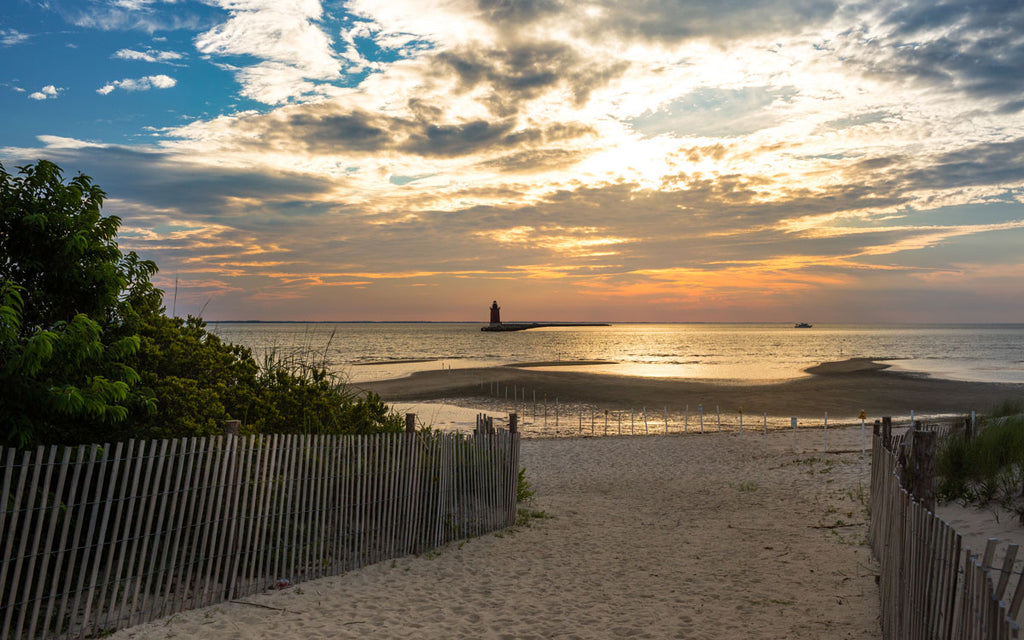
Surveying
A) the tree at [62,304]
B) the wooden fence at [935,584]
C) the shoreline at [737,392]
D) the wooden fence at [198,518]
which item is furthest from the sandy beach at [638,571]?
the shoreline at [737,392]

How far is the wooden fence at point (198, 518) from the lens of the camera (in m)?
6.30

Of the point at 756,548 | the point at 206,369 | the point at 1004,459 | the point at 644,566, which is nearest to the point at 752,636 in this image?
A: the point at 644,566

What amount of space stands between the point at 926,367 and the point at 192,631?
79.1 m

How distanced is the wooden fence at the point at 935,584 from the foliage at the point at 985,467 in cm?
497

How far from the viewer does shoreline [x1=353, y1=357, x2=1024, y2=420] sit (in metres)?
40.0

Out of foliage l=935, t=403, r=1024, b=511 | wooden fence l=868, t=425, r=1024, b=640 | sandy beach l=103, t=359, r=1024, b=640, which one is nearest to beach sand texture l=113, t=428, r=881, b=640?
sandy beach l=103, t=359, r=1024, b=640

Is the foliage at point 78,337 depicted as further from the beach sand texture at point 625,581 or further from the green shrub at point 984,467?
the green shrub at point 984,467

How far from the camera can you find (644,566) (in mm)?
10008

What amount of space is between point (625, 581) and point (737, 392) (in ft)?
135

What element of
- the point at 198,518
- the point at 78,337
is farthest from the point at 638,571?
the point at 78,337

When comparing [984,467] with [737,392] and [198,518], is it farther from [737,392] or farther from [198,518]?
[737,392]

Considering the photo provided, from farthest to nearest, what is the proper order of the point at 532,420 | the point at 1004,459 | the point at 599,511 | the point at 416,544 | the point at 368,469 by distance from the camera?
the point at 532,420 < the point at 599,511 < the point at 1004,459 < the point at 416,544 < the point at 368,469

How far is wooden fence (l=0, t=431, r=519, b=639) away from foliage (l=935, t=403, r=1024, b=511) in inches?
317

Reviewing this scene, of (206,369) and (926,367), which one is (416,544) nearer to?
(206,369)
